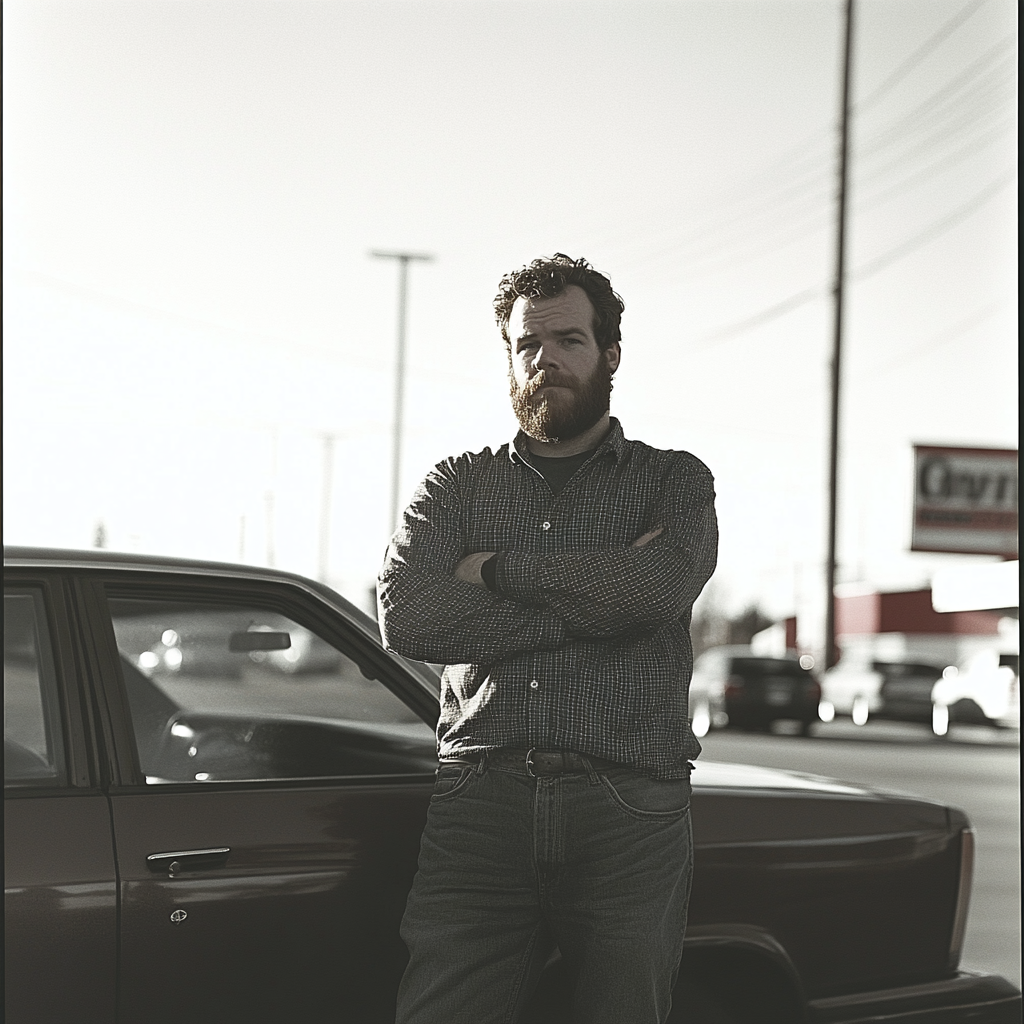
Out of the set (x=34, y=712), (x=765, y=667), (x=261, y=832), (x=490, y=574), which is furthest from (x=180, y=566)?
(x=765, y=667)

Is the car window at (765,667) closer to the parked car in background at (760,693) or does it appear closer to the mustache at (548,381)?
the parked car in background at (760,693)

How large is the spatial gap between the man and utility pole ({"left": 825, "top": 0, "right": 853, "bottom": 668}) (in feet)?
61.0

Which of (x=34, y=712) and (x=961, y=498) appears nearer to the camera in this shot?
(x=34, y=712)

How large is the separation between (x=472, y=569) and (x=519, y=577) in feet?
0.42

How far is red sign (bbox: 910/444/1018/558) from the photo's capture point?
24.4 meters

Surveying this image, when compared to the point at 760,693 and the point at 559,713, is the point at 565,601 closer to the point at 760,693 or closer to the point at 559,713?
the point at 559,713

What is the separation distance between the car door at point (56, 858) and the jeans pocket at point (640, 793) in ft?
3.16

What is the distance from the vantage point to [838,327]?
832 inches

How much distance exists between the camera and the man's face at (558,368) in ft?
9.67

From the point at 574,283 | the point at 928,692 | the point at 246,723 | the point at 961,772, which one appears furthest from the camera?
the point at 928,692

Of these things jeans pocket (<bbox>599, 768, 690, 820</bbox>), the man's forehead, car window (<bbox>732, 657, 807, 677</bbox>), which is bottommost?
car window (<bbox>732, 657, 807, 677</bbox>)

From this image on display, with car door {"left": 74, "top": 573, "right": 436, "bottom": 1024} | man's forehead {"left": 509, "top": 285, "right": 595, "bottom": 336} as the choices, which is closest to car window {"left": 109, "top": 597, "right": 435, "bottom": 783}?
car door {"left": 74, "top": 573, "right": 436, "bottom": 1024}

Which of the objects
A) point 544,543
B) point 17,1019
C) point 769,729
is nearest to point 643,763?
point 544,543

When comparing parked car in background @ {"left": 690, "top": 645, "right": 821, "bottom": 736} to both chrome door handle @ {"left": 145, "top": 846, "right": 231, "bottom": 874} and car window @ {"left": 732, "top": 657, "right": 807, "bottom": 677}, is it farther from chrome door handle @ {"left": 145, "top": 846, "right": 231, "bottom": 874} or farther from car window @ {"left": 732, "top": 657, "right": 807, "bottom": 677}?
chrome door handle @ {"left": 145, "top": 846, "right": 231, "bottom": 874}
